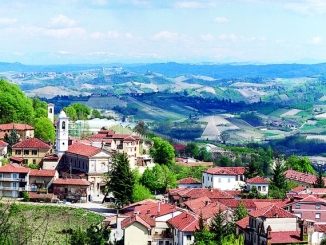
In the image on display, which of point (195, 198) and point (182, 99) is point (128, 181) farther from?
point (182, 99)

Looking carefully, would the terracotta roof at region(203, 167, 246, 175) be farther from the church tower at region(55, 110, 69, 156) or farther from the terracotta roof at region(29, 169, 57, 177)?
the terracotta roof at region(29, 169, 57, 177)

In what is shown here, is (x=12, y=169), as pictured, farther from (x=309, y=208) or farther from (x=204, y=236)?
(x=309, y=208)

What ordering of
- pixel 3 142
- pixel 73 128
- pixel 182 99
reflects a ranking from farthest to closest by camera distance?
pixel 182 99, pixel 73 128, pixel 3 142

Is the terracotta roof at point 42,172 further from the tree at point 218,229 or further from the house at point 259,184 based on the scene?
the tree at point 218,229

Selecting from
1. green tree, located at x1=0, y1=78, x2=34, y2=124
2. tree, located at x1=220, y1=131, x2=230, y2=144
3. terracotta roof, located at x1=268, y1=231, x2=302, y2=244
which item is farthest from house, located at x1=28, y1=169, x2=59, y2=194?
tree, located at x1=220, y1=131, x2=230, y2=144

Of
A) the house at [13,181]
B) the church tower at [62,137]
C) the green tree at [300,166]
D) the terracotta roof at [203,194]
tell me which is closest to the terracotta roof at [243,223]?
the terracotta roof at [203,194]

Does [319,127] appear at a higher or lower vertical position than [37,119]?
lower

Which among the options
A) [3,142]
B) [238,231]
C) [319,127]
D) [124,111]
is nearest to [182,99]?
[124,111]
